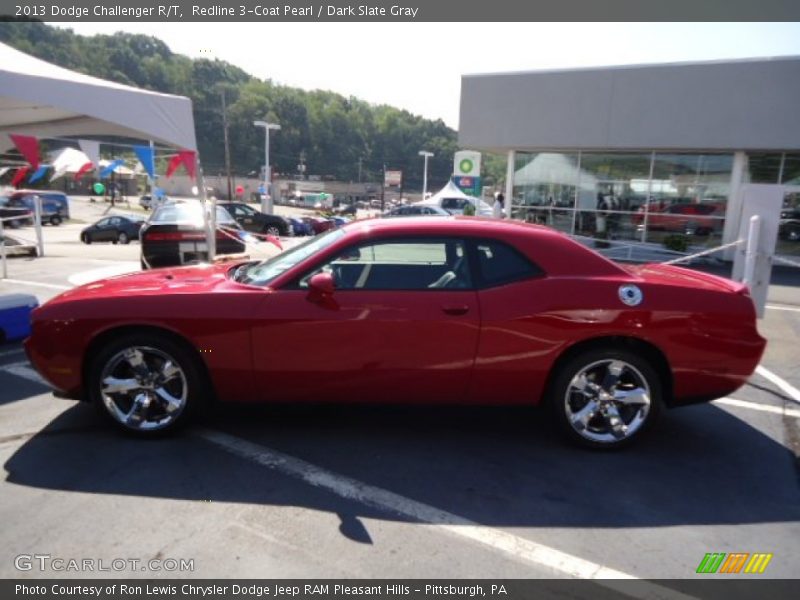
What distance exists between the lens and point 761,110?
14.9 metres

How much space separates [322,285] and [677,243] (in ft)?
50.4

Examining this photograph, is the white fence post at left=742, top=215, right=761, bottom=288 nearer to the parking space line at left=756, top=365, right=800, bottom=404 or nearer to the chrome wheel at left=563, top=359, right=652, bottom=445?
the parking space line at left=756, top=365, right=800, bottom=404

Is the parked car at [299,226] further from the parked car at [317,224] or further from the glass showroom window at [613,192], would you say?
the glass showroom window at [613,192]

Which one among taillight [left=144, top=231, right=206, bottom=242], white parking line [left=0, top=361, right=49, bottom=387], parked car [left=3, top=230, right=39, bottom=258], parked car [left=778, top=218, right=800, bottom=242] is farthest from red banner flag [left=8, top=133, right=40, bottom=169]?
parked car [left=778, top=218, right=800, bottom=242]

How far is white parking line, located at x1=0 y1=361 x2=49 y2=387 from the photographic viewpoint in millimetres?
5012

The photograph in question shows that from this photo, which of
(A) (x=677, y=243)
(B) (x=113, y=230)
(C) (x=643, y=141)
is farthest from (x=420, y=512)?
(B) (x=113, y=230)

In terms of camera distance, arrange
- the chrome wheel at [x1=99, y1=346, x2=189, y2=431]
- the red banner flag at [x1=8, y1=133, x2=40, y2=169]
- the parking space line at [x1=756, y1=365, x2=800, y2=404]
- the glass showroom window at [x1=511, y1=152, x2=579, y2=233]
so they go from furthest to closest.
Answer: the glass showroom window at [x1=511, y1=152, x2=579, y2=233]
the red banner flag at [x1=8, y1=133, x2=40, y2=169]
the parking space line at [x1=756, y1=365, x2=800, y2=404]
the chrome wheel at [x1=99, y1=346, x2=189, y2=431]

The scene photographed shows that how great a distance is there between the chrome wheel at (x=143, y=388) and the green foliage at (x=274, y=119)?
84.1m

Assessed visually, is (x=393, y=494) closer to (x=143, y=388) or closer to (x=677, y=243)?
(x=143, y=388)

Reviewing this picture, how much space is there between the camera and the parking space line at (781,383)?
5148 mm

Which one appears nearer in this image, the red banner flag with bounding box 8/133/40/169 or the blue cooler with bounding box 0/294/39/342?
the blue cooler with bounding box 0/294/39/342

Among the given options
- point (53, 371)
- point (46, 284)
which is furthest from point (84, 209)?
point (53, 371)

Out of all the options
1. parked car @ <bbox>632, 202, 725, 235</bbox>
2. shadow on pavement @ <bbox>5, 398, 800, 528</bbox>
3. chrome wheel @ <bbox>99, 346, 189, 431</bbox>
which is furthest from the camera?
parked car @ <bbox>632, 202, 725, 235</bbox>

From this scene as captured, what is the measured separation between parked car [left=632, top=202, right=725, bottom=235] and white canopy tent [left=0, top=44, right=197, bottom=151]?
563 inches
